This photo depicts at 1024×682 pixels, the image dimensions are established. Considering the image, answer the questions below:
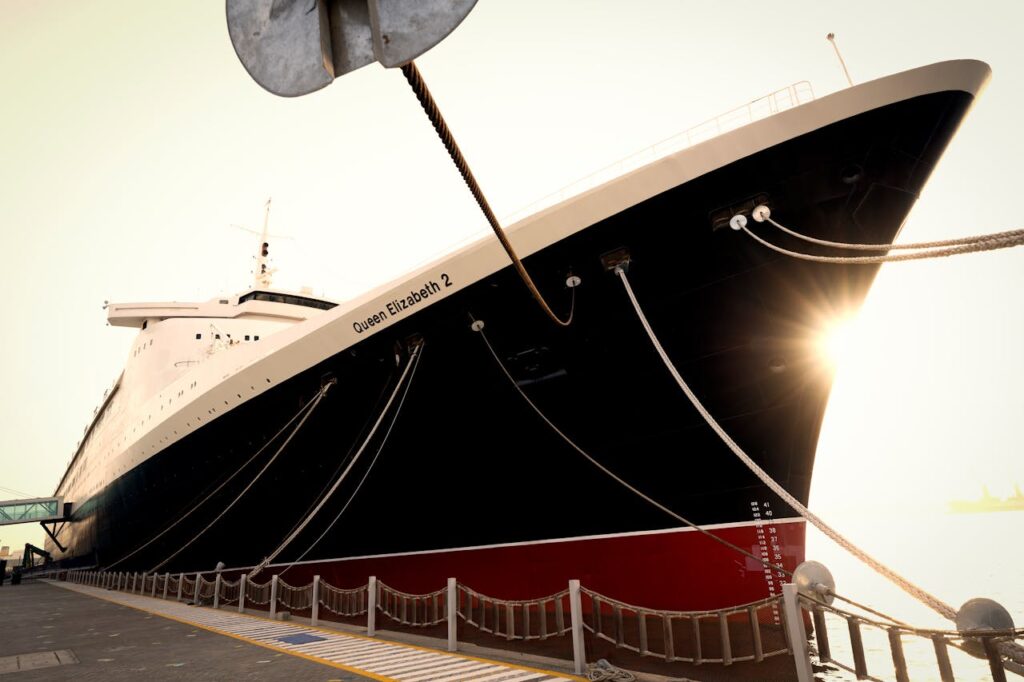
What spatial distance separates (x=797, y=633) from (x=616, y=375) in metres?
3.64

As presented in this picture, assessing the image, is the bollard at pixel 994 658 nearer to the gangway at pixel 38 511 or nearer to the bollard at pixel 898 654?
the bollard at pixel 898 654

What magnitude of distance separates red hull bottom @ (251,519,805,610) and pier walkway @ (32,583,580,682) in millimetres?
1625

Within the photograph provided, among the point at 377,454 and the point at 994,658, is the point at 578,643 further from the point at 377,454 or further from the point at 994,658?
the point at 377,454

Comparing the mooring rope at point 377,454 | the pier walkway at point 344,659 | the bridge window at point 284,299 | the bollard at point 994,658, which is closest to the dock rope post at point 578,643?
the pier walkway at point 344,659

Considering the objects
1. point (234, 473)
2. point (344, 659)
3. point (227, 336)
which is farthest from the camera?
point (227, 336)

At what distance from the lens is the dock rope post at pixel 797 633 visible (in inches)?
160

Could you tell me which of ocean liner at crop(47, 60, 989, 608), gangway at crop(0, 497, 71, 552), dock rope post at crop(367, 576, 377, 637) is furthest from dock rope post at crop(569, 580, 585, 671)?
gangway at crop(0, 497, 71, 552)

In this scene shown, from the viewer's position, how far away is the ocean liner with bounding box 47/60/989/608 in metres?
5.93

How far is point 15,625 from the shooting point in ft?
35.4

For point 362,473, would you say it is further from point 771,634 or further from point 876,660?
point 876,660

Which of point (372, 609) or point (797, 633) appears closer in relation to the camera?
point (797, 633)

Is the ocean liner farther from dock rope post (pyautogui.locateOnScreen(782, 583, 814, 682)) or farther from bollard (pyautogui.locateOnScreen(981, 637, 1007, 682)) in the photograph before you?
bollard (pyautogui.locateOnScreen(981, 637, 1007, 682))

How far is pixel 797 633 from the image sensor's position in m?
4.10

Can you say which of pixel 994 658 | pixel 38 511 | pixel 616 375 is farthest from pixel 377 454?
pixel 38 511
